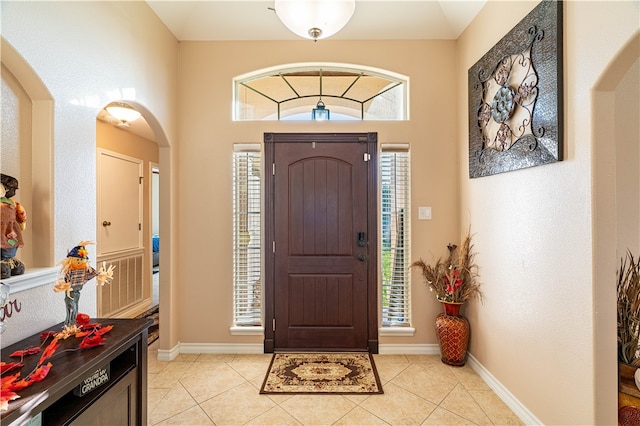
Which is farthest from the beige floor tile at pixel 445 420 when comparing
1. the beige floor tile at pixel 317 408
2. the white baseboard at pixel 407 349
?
the white baseboard at pixel 407 349

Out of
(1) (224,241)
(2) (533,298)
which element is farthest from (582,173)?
(1) (224,241)

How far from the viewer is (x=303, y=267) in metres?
3.04

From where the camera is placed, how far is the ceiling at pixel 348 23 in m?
2.76

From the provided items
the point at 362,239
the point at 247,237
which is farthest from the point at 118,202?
the point at 362,239

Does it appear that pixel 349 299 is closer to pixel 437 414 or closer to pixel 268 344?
pixel 268 344

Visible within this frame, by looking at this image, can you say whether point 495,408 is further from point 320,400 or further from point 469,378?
point 320,400

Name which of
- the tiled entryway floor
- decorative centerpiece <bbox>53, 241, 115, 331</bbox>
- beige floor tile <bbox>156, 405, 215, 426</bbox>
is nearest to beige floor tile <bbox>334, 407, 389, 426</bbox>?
the tiled entryway floor

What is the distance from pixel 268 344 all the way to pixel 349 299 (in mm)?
905

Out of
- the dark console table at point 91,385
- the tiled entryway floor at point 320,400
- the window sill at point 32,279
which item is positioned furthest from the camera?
the tiled entryway floor at point 320,400

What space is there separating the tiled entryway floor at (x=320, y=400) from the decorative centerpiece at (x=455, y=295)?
17cm

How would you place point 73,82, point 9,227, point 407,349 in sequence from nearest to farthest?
point 9,227, point 73,82, point 407,349

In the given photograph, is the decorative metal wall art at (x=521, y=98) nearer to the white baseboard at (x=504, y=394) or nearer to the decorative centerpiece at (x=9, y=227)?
the white baseboard at (x=504, y=394)

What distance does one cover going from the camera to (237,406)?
7.22 feet

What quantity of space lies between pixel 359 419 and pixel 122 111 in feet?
11.3
